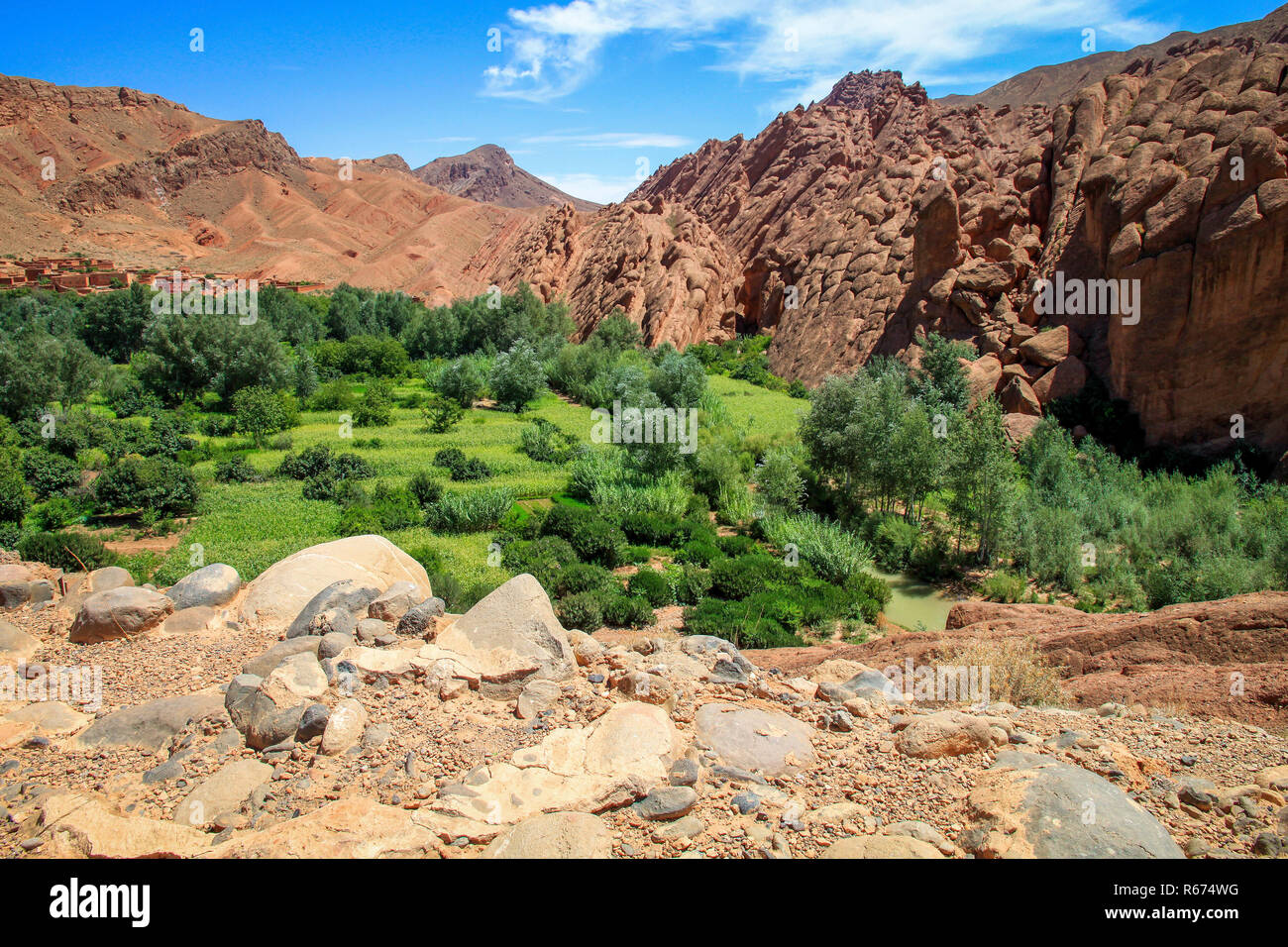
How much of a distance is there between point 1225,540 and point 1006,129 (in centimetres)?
3357

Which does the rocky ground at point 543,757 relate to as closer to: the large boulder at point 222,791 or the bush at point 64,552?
the large boulder at point 222,791

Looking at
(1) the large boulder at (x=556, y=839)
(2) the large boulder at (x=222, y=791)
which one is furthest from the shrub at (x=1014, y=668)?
(2) the large boulder at (x=222, y=791)

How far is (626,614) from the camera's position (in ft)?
36.5

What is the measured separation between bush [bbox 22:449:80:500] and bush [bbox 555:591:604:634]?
41.5 ft

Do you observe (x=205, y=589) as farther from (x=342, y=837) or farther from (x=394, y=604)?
(x=342, y=837)

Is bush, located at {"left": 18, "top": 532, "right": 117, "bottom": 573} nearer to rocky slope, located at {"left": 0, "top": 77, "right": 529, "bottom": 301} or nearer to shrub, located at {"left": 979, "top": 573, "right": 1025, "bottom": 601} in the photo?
shrub, located at {"left": 979, "top": 573, "right": 1025, "bottom": 601}

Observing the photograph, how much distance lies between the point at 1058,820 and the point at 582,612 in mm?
7606

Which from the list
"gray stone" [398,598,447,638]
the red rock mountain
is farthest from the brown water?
the red rock mountain

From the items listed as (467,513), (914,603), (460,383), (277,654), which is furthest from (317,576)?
(460,383)

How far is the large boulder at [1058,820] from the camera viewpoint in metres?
3.83

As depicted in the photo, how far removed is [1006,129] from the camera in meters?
38.1

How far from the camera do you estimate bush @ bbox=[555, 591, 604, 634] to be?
10.8 metres

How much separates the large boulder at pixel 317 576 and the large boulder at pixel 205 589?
221mm
